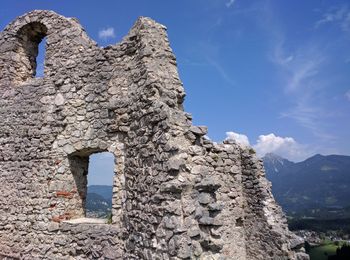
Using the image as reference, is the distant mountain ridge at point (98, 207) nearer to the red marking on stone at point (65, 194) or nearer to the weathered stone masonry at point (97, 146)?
the red marking on stone at point (65, 194)

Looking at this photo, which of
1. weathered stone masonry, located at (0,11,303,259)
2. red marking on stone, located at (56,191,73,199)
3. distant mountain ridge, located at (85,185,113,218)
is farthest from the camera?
distant mountain ridge, located at (85,185,113,218)

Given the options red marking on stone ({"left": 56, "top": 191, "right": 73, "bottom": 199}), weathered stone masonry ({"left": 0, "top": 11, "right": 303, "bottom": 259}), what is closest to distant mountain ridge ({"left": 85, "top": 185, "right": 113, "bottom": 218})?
red marking on stone ({"left": 56, "top": 191, "right": 73, "bottom": 199})

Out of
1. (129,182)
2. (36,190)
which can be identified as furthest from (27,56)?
(129,182)

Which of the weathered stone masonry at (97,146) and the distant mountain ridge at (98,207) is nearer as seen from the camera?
the weathered stone masonry at (97,146)

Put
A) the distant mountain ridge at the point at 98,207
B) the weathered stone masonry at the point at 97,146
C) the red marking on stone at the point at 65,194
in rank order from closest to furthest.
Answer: the weathered stone masonry at the point at 97,146 → the red marking on stone at the point at 65,194 → the distant mountain ridge at the point at 98,207

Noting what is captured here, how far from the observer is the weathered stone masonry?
511 cm

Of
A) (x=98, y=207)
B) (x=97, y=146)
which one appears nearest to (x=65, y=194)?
(x=97, y=146)

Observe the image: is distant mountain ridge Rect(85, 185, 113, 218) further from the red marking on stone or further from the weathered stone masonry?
the weathered stone masonry

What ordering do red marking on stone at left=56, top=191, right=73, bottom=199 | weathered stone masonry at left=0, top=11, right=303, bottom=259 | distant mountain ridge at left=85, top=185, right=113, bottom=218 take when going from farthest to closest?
1. distant mountain ridge at left=85, top=185, right=113, bottom=218
2. red marking on stone at left=56, top=191, right=73, bottom=199
3. weathered stone masonry at left=0, top=11, right=303, bottom=259

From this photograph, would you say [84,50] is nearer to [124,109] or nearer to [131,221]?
[124,109]

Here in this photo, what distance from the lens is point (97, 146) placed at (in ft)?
23.1

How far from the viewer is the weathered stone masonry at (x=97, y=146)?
5113 mm

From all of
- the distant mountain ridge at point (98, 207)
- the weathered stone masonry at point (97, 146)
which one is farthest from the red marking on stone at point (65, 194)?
the distant mountain ridge at point (98, 207)

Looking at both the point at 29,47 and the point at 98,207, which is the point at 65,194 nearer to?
the point at 29,47
